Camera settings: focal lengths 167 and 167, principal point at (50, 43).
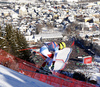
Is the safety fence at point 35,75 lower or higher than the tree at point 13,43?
lower

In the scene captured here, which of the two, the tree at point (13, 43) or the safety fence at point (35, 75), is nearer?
the safety fence at point (35, 75)

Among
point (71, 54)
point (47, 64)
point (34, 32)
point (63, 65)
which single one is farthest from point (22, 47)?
point (34, 32)

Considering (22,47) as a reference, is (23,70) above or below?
below

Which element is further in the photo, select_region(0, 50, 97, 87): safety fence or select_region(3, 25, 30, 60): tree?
select_region(3, 25, 30, 60): tree

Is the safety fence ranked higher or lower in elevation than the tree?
lower

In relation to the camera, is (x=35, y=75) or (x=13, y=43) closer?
(x=35, y=75)

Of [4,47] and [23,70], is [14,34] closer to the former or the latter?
[4,47]

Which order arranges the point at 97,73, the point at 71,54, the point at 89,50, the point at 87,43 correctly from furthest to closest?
the point at 87,43 → the point at 89,50 → the point at 71,54 → the point at 97,73

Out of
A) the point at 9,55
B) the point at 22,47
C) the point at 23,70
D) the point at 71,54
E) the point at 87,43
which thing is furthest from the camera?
the point at 87,43

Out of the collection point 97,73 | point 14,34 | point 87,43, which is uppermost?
point 14,34

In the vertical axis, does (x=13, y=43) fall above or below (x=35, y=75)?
above

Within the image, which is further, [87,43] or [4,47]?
[87,43]
